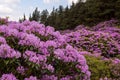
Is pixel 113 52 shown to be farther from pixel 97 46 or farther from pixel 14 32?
pixel 14 32

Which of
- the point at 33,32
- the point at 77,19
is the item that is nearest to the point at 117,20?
the point at 77,19

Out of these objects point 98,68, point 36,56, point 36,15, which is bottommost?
point 98,68

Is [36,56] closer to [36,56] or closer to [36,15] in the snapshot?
[36,56]

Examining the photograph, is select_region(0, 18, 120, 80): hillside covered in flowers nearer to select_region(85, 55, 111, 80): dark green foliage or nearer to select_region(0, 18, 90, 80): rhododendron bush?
select_region(0, 18, 90, 80): rhododendron bush

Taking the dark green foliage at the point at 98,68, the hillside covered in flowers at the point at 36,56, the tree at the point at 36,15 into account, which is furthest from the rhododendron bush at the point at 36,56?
the tree at the point at 36,15

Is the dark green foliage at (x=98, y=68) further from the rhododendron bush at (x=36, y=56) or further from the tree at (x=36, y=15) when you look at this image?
the tree at (x=36, y=15)

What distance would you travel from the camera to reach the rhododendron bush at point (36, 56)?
253 inches

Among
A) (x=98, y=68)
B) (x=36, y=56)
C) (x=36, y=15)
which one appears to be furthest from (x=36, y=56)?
(x=36, y=15)

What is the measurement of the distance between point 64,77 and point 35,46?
3.03 feet

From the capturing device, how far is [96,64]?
11180 mm

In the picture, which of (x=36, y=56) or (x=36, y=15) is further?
(x=36, y=15)

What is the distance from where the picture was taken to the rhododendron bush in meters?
6.43

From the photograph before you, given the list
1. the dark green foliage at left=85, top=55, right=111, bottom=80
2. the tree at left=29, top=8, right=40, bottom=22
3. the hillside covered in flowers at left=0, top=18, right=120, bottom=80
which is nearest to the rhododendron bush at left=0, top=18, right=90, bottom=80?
the hillside covered in flowers at left=0, top=18, right=120, bottom=80

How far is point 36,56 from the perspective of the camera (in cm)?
671
